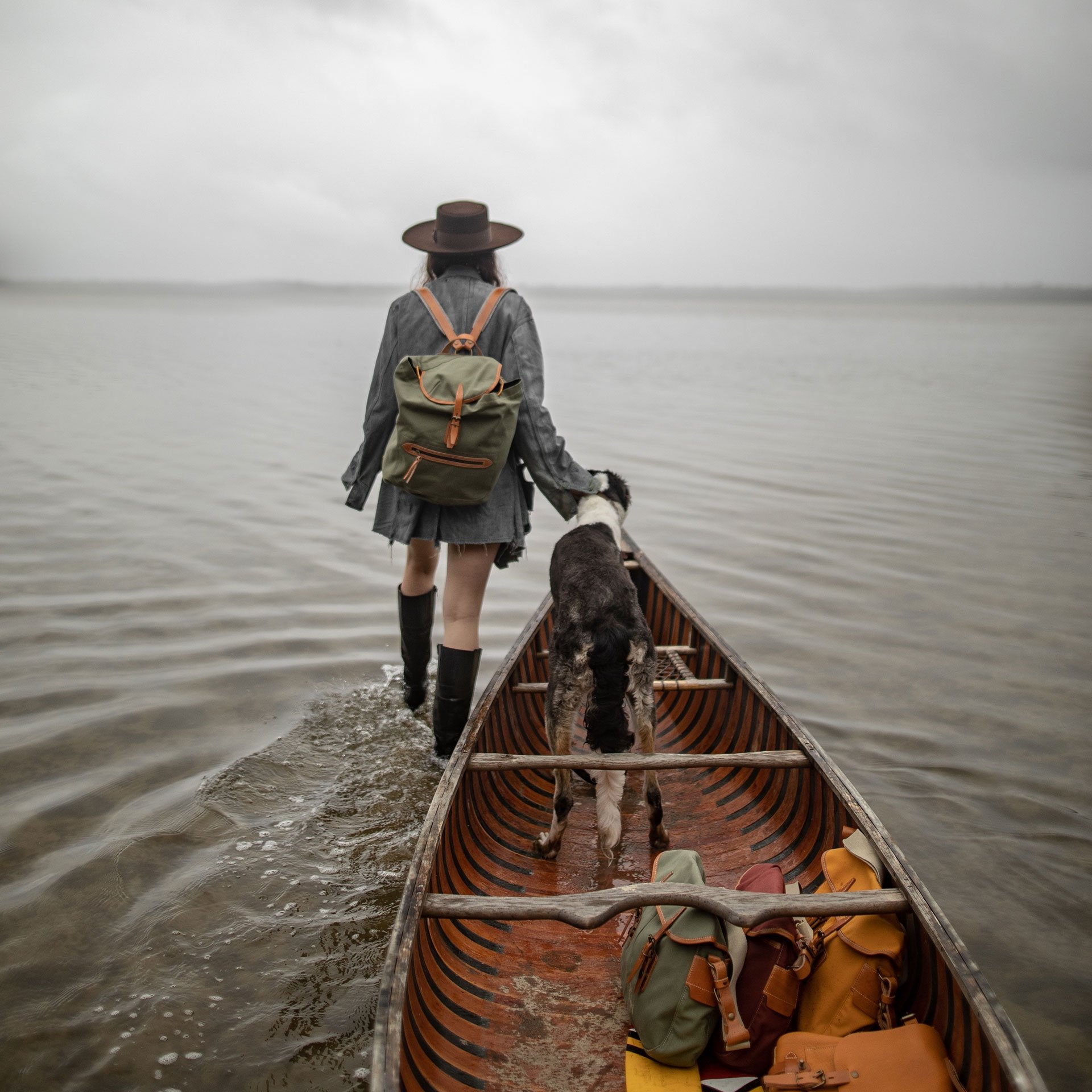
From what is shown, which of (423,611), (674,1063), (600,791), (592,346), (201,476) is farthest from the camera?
(592,346)

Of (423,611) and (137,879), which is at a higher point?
(423,611)

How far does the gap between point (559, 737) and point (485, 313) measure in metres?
1.89

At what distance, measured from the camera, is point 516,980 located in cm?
292

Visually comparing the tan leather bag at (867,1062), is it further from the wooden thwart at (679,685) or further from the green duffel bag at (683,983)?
the wooden thwart at (679,685)

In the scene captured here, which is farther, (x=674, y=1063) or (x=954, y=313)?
(x=954, y=313)

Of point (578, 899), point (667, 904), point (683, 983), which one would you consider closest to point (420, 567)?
point (578, 899)

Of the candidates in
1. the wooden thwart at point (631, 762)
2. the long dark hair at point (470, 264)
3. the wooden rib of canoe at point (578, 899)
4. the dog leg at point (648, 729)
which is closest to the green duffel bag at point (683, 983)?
the wooden rib of canoe at point (578, 899)

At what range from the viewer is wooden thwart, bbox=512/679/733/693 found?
14.4ft

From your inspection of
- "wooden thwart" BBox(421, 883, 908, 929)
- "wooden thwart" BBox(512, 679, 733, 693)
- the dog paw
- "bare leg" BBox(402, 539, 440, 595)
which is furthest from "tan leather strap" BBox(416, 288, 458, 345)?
"wooden thwart" BBox(421, 883, 908, 929)

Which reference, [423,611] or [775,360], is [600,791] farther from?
[775,360]

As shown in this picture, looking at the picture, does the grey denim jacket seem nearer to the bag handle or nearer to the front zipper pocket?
the bag handle

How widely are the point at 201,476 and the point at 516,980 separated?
993 centimetres

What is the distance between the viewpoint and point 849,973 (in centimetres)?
257

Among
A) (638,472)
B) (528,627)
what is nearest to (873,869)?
(528,627)
